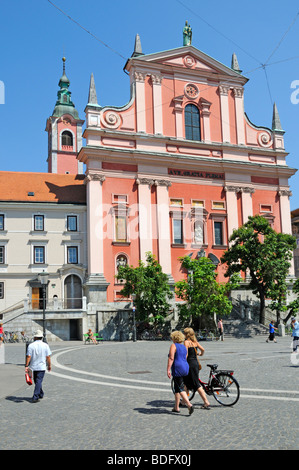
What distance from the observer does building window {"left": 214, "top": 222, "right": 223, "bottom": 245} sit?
4541 centimetres

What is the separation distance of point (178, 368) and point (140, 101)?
37.7m

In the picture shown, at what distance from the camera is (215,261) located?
43.7 meters

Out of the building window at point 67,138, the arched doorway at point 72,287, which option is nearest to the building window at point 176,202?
the arched doorway at point 72,287

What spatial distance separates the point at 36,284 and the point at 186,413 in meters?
32.6

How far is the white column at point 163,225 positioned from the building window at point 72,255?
715 centimetres

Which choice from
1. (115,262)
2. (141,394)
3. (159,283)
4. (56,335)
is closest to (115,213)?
(115,262)

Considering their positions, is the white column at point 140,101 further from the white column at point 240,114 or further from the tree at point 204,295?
the tree at point 204,295

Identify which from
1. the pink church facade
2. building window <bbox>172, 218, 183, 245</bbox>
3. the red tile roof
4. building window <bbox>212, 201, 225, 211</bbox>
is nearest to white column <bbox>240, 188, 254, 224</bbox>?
the pink church facade

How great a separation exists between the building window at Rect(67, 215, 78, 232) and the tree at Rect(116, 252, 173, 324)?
755 cm

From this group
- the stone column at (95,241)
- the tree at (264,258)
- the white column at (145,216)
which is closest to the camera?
the tree at (264,258)

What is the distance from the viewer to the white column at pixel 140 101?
143 ft

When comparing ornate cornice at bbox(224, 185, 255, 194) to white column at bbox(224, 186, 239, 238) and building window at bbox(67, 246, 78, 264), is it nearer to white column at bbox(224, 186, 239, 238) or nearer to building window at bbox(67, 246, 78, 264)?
white column at bbox(224, 186, 239, 238)

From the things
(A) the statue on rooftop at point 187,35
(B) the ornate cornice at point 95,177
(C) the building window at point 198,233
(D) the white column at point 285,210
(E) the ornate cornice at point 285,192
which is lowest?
(C) the building window at point 198,233
